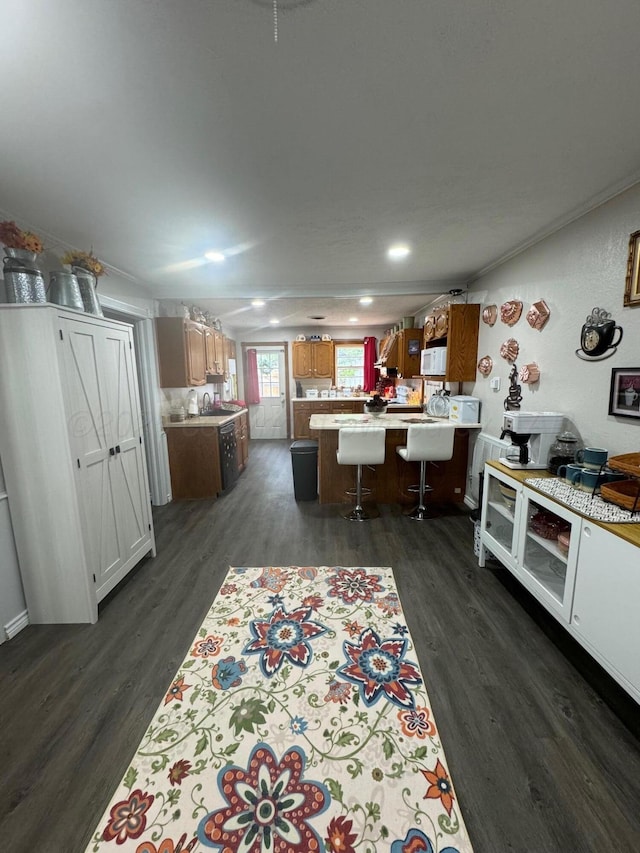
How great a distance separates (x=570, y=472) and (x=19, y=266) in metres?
3.42

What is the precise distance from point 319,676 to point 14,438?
2149 mm

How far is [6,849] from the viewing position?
42.0 inches

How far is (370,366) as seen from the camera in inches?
285

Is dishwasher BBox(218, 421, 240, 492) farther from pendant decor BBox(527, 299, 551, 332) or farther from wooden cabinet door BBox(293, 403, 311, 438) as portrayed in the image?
pendant decor BBox(527, 299, 551, 332)

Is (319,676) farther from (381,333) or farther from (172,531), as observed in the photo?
(381,333)

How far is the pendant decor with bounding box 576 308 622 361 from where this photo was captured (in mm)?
1940

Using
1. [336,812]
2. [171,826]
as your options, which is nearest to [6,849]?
[171,826]

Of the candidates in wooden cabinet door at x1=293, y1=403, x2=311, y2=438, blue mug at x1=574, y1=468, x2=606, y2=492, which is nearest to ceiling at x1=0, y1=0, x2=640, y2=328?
blue mug at x1=574, y1=468, x2=606, y2=492

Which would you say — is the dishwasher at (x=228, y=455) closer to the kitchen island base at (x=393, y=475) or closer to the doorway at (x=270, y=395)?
the kitchen island base at (x=393, y=475)

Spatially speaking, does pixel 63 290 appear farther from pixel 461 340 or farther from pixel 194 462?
pixel 461 340

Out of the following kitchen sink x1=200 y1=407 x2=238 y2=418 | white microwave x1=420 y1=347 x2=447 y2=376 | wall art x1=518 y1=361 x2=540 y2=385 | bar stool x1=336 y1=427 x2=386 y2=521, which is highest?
white microwave x1=420 y1=347 x2=447 y2=376

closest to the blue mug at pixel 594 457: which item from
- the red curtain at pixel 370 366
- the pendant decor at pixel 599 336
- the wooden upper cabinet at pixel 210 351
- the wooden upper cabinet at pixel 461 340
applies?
the pendant decor at pixel 599 336

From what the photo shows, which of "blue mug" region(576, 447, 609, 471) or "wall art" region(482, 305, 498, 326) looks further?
"wall art" region(482, 305, 498, 326)

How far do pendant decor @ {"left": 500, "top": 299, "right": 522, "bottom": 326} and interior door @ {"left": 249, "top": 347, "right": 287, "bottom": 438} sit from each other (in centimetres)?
487
